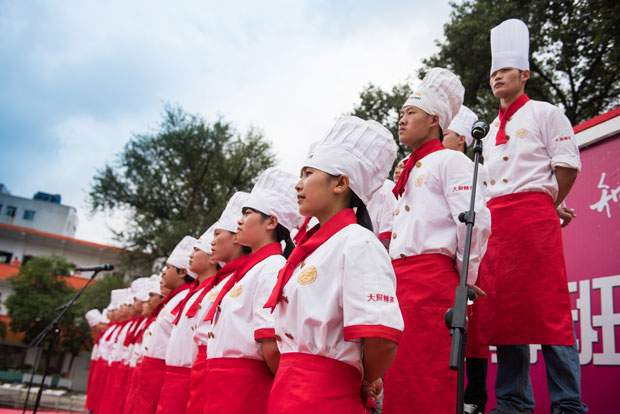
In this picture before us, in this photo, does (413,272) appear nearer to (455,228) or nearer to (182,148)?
(455,228)

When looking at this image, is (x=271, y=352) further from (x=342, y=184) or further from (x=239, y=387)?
(x=342, y=184)

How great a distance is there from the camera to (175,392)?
13.7 feet

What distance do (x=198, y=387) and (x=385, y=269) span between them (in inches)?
78.0

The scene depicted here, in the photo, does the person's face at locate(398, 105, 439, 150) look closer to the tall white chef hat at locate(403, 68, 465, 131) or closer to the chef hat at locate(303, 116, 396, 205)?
the tall white chef hat at locate(403, 68, 465, 131)

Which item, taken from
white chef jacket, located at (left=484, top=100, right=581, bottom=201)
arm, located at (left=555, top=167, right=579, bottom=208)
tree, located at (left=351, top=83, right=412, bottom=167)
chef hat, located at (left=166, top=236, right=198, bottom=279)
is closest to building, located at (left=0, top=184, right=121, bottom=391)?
tree, located at (left=351, top=83, right=412, bottom=167)

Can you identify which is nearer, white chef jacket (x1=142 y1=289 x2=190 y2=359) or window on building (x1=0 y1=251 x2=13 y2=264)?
white chef jacket (x1=142 y1=289 x2=190 y2=359)

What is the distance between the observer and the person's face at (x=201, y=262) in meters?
5.08

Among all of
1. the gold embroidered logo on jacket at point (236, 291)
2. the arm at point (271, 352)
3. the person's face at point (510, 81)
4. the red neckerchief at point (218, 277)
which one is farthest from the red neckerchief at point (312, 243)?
the person's face at point (510, 81)

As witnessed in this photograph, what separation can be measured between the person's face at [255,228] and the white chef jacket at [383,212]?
752 millimetres

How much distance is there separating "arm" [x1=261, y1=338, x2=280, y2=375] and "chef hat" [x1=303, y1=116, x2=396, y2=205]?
869 millimetres

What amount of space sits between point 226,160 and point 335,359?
23.6m

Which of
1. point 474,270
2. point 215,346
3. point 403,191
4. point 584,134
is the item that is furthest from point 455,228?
point 584,134

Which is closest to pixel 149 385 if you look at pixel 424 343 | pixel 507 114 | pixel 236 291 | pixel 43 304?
pixel 236 291

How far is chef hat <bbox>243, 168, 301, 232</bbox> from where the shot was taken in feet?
12.1
